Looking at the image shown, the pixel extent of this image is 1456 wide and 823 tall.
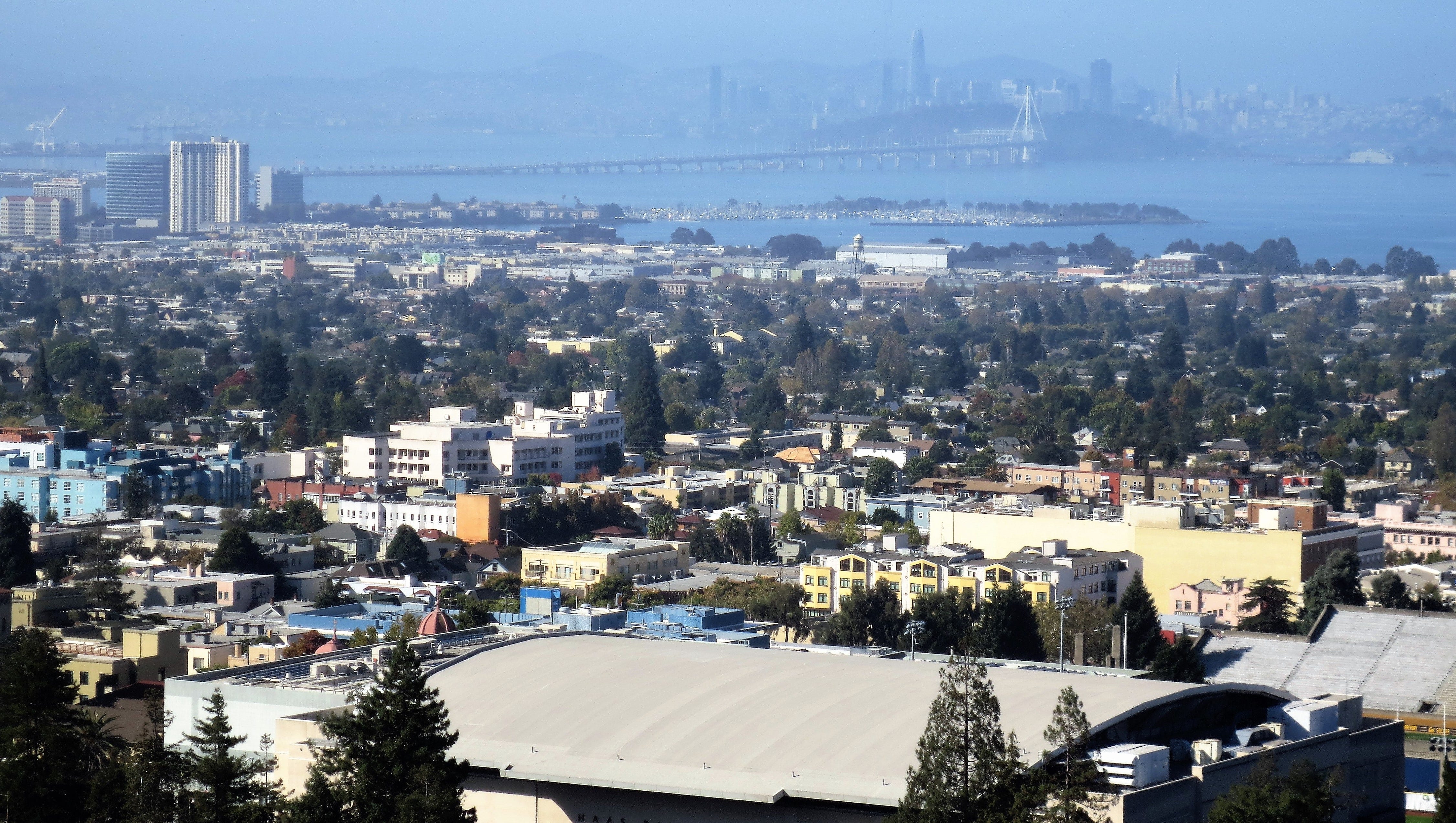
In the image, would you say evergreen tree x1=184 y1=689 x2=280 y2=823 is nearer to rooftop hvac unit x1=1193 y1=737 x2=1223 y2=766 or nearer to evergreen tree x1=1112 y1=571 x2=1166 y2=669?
rooftop hvac unit x1=1193 y1=737 x2=1223 y2=766

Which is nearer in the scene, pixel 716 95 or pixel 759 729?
pixel 759 729

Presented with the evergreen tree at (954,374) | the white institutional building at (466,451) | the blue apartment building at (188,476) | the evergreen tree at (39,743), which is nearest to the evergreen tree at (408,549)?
the blue apartment building at (188,476)

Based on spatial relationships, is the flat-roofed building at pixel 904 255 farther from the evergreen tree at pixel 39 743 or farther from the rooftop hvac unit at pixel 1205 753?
the evergreen tree at pixel 39 743

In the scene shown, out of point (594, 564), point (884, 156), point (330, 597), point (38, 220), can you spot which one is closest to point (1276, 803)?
point (330, 597)

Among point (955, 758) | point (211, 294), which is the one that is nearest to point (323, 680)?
point (955, 758)

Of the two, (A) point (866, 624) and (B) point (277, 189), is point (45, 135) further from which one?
(A) point (866, 624)

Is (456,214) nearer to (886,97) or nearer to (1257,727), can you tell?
(886,97)

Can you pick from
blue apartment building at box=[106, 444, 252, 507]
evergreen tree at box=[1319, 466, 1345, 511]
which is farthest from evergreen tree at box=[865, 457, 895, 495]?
blue apartment building at box=[106, 444, 252, 507]
